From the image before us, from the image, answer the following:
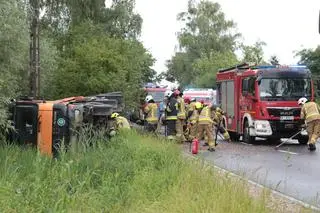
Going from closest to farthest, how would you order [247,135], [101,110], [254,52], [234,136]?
1. [101,110]
2. [247,135]
3. [234,136]
4. [254,52]

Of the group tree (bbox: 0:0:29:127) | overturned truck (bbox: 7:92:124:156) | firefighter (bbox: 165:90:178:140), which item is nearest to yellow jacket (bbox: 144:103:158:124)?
→ firefighter (bbox: 165:90:178:140)

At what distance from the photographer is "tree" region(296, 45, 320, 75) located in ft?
178

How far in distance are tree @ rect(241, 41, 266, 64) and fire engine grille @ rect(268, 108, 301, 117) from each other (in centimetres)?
5310

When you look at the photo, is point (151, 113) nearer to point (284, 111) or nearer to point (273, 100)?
point (273, 100)

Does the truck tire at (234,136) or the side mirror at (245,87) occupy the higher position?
the side mirror at (245,87)

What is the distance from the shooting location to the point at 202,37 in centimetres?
6944

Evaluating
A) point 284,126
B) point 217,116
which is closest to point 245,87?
point 217,116

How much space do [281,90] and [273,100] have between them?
46 centimetres

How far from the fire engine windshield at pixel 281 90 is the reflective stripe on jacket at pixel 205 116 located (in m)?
2.73

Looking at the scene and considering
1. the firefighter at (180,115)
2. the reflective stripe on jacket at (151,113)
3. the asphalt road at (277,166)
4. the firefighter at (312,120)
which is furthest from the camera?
the reflective stripe on jacket at (151,113)

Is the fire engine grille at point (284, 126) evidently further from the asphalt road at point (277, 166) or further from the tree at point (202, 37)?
the tree at point (202, 37)

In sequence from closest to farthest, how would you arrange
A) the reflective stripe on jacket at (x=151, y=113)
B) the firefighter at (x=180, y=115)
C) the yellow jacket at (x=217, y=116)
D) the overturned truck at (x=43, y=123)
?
the overturned truck at (x=43, y=123) → the yellow jacket at (x=217, y=116) → the firefighter at (x=180, y=115) → the reflective stripe on jacket at (x=151, y=113)

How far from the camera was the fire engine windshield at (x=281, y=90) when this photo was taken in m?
20.1

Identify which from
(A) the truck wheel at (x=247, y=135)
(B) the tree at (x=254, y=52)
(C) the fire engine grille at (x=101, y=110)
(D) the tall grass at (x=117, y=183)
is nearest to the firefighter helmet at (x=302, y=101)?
(A) the truck wheel at (x=247, y=135)
